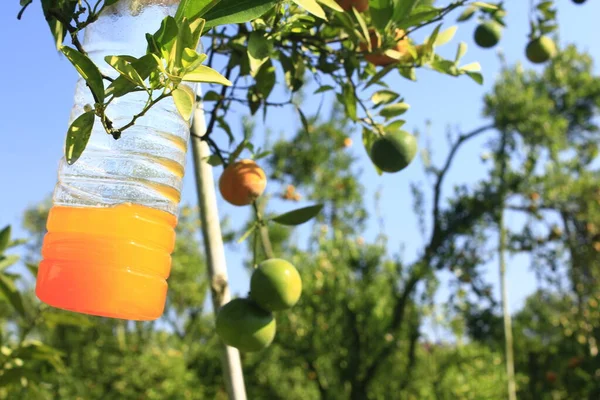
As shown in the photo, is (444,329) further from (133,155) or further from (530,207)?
(133,155)

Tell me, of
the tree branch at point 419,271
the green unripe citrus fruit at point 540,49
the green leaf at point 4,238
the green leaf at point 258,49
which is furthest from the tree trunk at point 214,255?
the tree branch at point 419,271

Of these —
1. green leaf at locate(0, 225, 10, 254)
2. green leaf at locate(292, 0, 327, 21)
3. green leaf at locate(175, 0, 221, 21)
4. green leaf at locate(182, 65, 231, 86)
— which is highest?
green leaf at locate(292, 0, 327, 21)

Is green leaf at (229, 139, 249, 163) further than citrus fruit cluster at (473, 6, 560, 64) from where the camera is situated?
No

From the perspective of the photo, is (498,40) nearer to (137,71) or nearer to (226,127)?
(226,127)

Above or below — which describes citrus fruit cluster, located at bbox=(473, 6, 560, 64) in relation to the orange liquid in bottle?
above

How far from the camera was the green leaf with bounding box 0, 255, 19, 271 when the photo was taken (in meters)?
1.51

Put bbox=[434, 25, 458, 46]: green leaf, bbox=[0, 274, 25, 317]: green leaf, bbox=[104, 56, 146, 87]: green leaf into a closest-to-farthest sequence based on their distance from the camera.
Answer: bbox=[104, 56, 146, 87]: green leaf, bbox=[434, 25, 458, 46]: green leaf, bbox=[0, 274, 25, 317]: green leaf

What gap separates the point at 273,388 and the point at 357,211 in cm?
215

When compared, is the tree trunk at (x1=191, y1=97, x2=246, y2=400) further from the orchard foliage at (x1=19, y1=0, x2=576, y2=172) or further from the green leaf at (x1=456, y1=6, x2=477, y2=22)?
the green leaf at (x1=456, y1=6, x2=477, y2=22)

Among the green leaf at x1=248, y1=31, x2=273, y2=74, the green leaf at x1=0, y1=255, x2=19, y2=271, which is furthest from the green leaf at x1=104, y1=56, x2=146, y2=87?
the green leaf at x1=0, y1=255, x2=19, y2=271

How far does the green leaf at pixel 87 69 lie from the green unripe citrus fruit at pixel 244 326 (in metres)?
0.47

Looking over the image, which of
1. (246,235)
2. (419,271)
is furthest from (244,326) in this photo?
(419,271)

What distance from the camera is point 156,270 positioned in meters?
0.60

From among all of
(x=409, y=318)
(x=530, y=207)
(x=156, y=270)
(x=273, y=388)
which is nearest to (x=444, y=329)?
(x=409, y=318)
